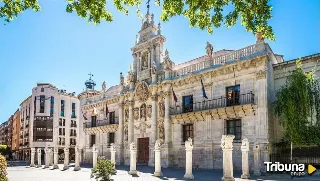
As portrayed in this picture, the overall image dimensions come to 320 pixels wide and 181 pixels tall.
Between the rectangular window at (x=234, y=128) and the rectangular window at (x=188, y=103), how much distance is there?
11.9 ft

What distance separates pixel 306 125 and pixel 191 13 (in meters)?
12.4

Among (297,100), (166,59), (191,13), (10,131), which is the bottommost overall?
(10,131)

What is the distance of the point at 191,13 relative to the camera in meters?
8.14

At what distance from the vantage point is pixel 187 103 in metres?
24.4

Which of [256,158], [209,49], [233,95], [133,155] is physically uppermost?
[209,49]

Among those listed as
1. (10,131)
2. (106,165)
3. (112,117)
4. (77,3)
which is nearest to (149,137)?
(112,117)

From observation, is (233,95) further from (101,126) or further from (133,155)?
(101,126)

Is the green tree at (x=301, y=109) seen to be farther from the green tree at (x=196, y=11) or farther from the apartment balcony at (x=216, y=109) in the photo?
the green tree at (x=196, y=11)

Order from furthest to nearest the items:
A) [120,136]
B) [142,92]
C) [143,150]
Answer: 1. [120,136]
2. [142,92]
3. [143,150]

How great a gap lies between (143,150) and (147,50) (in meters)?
9.77

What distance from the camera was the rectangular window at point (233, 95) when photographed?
20.9 meters

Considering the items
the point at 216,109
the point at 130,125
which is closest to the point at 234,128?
the point at 216,109

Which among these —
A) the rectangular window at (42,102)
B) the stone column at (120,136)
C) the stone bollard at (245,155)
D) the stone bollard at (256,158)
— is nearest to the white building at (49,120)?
the rectangular window at (42,102)

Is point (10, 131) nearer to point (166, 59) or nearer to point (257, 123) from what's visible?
point (166, 59)
